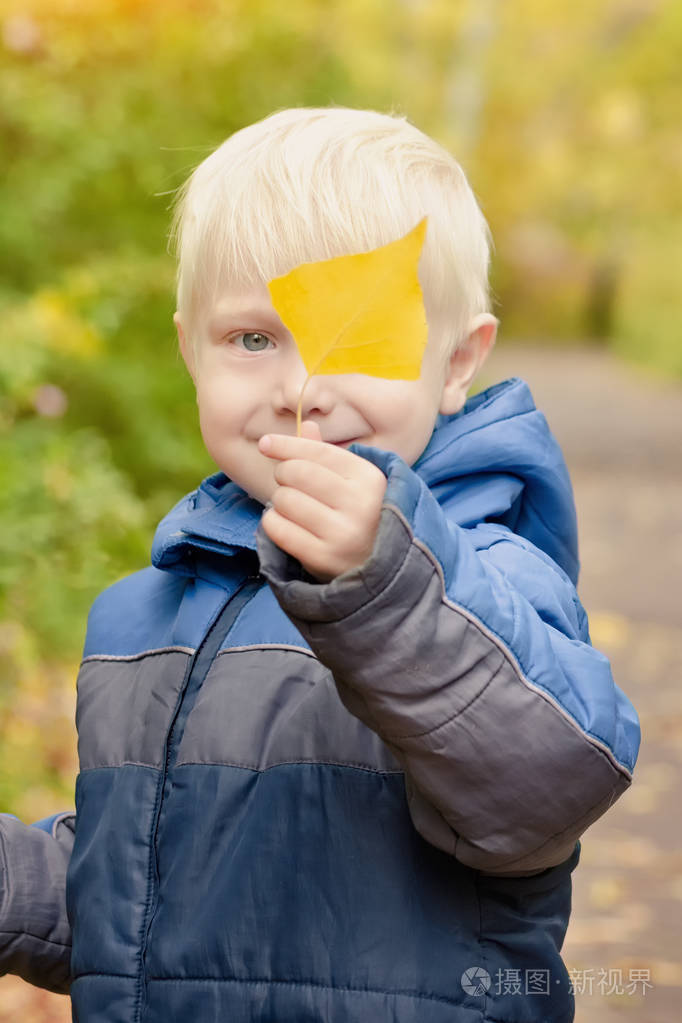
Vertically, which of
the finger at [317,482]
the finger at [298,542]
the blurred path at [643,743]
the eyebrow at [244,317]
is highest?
the eyebrow at [244,317]

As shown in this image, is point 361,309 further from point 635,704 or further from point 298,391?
point 635,704

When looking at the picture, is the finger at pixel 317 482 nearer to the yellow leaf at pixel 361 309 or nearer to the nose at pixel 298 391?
the yellow leaf at pixel 361 309

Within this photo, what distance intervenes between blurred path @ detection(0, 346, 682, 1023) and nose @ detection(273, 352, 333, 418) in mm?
2619

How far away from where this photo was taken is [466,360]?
5.67 ft

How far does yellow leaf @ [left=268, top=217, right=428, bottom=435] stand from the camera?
50.7 inches

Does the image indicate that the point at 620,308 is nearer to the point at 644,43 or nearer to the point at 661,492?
the point at 644,43

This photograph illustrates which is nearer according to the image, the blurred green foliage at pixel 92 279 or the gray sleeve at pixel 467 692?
the gray sleeve at pixel 467 692

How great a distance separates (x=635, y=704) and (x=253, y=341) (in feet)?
15.9

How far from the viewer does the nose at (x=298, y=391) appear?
1.53m
